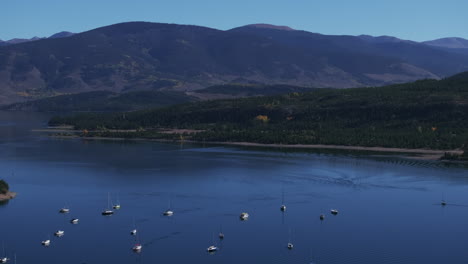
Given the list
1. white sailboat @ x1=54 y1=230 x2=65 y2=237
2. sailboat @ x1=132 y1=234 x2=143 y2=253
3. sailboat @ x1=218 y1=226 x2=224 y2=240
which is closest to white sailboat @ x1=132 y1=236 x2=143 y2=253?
sailboat @ x1=132 y1=234 x2=143 y2=253

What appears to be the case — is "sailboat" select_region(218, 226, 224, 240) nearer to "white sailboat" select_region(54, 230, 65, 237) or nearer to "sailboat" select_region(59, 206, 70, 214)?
"white sailboat" select_region(54, 230, 65, 237)

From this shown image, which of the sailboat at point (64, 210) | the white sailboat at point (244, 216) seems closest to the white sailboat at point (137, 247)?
the white sailboat at point (244, 216)

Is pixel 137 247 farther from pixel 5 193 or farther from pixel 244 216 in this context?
pixel 5 193

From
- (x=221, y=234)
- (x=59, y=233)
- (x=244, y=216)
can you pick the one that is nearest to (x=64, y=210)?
(x=59, y=233)

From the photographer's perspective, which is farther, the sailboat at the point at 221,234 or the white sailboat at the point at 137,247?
the sailboat at the point at 221,234

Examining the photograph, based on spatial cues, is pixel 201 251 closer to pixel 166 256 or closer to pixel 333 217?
pixel 166 256

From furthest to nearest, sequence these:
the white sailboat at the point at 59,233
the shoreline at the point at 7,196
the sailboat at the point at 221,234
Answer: the shoreline at the point at 7,196, the white sailboat at the point at 59,233, the sailboat at the point at 221,234

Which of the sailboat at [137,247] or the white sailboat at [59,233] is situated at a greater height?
the white sailboat at [59,233]

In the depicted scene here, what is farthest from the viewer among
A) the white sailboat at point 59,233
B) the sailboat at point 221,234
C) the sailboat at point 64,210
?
the sailboat at point 64,210

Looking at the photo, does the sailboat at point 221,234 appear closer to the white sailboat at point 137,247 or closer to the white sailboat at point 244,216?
the white sailboat at point 244,216
